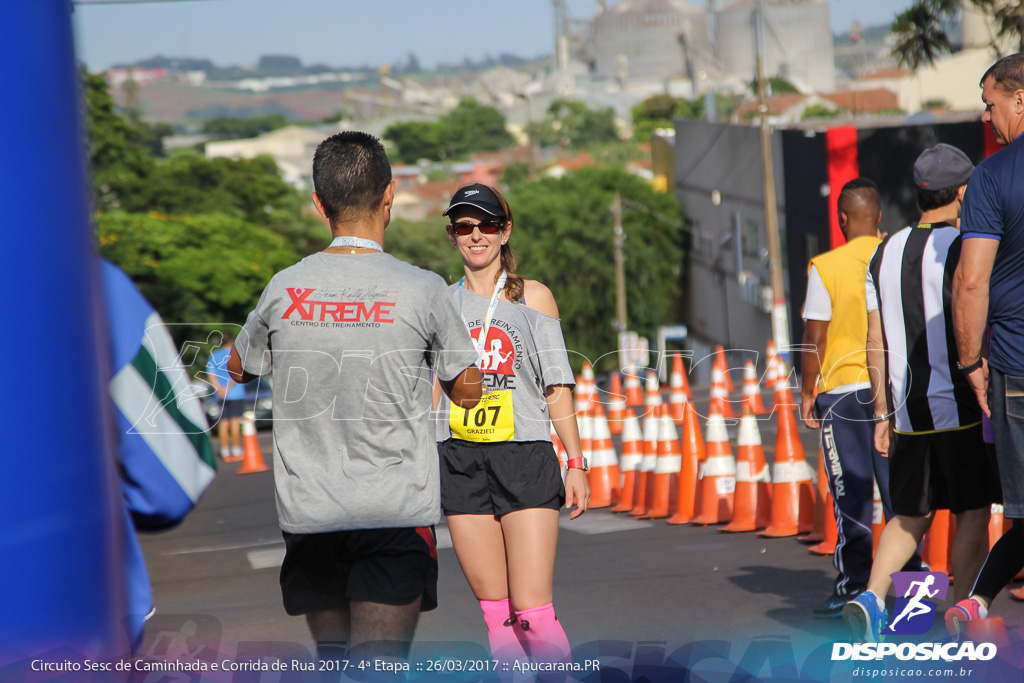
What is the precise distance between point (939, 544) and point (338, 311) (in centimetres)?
442

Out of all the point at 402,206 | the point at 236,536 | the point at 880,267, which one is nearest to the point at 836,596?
the point at 880,267

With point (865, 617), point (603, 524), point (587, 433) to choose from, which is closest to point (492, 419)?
point (865, 617)

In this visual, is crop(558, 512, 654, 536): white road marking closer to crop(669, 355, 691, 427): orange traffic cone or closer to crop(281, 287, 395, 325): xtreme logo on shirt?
crop(669, 355, 691, 427): orange traffic cone

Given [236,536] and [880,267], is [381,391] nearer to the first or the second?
[880,267]

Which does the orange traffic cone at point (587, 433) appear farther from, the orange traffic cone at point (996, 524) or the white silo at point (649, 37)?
the white silo at point (649, 37)

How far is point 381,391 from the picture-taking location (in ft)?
10.1

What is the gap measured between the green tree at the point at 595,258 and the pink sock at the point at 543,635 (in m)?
46.3

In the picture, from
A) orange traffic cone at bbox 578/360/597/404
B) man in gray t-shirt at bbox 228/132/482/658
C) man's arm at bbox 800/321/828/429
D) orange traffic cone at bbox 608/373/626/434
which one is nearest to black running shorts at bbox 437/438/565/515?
man in gray t-shirt at bbox 228/132/482/658

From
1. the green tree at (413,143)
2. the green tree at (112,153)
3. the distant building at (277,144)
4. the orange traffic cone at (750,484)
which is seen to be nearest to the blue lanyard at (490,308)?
the orange traffic cone at (750,484)

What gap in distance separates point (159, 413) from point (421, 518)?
1.08 metres

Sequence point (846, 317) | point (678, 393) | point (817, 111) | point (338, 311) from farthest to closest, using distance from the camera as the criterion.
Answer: point (817, 111), point (678, 393), point (846, 317), point (338, 311)

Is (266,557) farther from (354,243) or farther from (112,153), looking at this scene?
(112,153)

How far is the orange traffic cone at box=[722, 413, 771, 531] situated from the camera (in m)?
7.91

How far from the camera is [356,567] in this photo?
3146 millimetres
